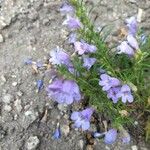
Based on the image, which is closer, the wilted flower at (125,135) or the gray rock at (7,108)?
the wilted flower at (125,135)

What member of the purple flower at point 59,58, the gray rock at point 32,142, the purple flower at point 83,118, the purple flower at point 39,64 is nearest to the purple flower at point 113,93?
the purple flower at point 83,118

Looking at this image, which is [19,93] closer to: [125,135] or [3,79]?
[3,79]

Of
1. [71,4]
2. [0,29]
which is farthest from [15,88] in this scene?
[71,4]

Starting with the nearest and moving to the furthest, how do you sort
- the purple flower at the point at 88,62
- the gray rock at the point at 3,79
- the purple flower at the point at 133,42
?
1. the purple flower at the point at 133,42
2. the purple flower at the point at 88,62
3. the gray rock at the point at 3,79

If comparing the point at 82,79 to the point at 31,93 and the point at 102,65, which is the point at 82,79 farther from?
the point at 31,93

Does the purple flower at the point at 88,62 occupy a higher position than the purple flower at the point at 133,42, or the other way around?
the purple flower at the point at 133,42

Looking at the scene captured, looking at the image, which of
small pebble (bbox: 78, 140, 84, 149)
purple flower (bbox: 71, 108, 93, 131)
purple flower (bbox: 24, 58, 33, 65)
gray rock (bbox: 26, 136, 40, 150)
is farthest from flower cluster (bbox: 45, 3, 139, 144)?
purple flower (bbox: 24, 58, 33, 65)

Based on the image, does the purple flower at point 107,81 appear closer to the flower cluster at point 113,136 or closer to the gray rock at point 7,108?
the flower cluster at point 113,136
